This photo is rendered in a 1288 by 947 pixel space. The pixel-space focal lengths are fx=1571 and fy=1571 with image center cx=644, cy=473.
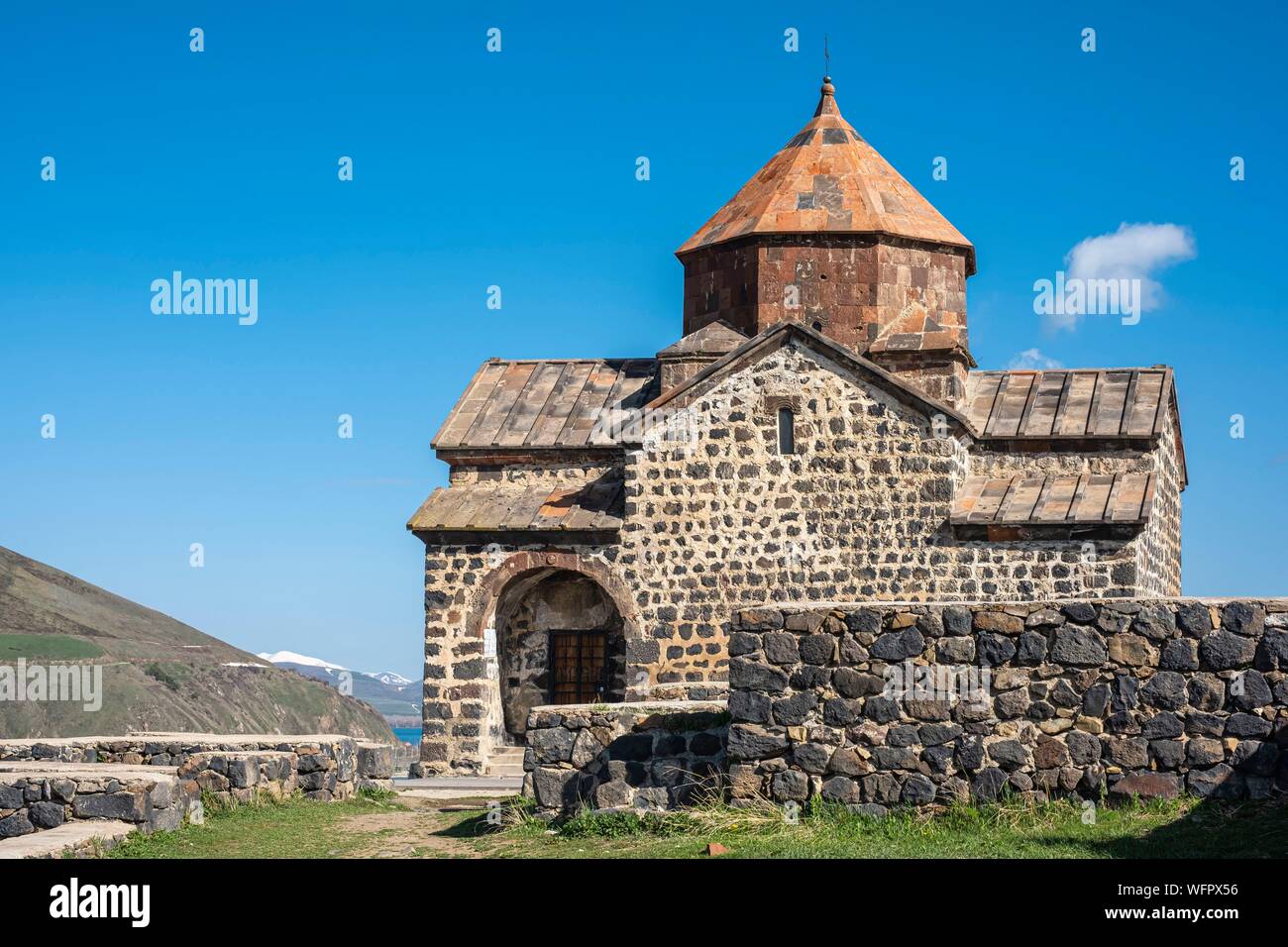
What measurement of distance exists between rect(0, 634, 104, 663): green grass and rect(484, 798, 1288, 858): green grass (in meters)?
29.3

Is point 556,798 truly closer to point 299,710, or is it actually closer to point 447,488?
point 447,488

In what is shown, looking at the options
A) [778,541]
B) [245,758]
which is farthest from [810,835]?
[778,541]

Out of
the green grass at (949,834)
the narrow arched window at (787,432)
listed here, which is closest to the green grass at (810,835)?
the green grass at (949,834)

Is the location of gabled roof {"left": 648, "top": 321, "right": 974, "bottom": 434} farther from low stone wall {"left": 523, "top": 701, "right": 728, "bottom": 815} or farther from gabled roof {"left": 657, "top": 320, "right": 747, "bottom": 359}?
low stone wall {"left": 523, "top": 701, "right": 728, "bottom": 815}

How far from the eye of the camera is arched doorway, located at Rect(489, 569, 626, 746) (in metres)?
20.3

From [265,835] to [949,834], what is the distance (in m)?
5.24

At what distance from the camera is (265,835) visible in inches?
471

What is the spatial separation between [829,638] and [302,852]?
4.01 m

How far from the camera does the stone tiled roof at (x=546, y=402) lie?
69.3 ft

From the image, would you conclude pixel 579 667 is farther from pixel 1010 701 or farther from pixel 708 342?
pixel 1010 701

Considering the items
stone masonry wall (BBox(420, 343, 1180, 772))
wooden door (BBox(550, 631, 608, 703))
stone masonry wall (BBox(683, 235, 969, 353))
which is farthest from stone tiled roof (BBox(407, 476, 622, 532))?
stone masonry wall (BBox(683, 235, 969, 353))
